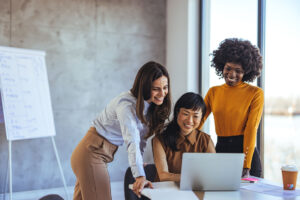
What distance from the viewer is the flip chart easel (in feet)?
10.3

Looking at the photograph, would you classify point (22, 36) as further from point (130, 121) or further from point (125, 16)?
point (130, 121)

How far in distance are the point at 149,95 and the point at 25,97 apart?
1.90m

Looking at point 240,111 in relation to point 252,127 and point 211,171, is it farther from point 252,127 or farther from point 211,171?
point 211,171

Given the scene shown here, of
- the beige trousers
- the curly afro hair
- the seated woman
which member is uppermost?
the curly afro hair

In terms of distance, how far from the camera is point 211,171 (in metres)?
1.41

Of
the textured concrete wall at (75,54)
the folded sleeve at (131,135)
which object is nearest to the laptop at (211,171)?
the folded sleeve at (131,135)

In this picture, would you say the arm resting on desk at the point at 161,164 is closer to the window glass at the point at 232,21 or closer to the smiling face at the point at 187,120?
the smiling face at the point at 187,120

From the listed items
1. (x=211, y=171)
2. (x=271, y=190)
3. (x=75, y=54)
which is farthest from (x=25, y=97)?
(x=271, y=190)

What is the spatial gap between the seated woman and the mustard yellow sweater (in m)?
0.27

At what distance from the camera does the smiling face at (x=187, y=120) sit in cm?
185

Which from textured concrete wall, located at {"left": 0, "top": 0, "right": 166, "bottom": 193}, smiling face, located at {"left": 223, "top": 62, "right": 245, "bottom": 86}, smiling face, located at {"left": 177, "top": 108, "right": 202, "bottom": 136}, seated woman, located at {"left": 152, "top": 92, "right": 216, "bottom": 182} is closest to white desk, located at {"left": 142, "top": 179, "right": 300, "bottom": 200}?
seated woman, located at {"left": 152, "top": 92, "right": 216, "bottom": 182}

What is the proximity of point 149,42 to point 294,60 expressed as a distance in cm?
225

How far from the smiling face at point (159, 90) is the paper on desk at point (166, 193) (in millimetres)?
531

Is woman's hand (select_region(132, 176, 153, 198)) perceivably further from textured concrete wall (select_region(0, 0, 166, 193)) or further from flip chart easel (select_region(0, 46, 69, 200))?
textured concrete wall (select_region(0, 0, 166, 193))
